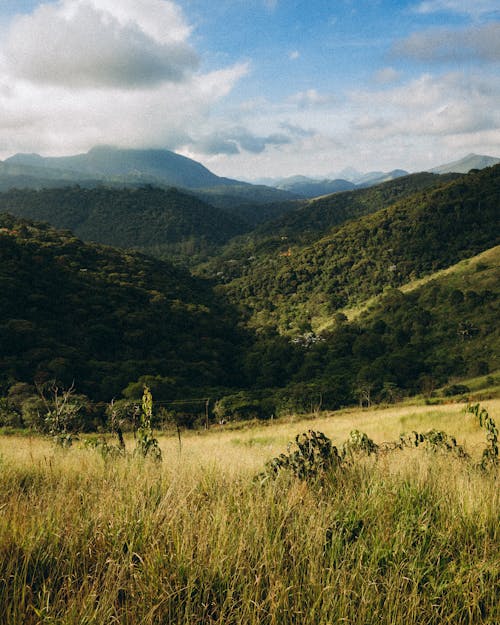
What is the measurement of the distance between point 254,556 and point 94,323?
8270 cm

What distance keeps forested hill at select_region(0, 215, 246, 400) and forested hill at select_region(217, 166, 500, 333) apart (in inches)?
798

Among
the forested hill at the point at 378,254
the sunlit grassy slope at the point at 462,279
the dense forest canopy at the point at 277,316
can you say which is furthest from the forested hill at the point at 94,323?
the sunlit grassy slope at the point at 462,279

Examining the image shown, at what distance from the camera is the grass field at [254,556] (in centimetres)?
175

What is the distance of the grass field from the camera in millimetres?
1750

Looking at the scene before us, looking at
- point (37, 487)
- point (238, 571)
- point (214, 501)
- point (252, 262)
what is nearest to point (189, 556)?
point (238, 571)

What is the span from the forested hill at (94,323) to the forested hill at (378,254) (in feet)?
66.5

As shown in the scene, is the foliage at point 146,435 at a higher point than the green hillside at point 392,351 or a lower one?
higher

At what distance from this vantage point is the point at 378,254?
387ft

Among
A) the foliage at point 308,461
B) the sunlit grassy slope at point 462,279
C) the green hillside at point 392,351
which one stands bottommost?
the green hillside at point 392,351

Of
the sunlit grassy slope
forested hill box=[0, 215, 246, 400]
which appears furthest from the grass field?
the sunlit grassy slope

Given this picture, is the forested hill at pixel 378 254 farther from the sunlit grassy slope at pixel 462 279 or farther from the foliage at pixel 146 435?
the foliage at pixel 146 435

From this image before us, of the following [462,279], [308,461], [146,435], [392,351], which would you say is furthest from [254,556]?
[462,279]

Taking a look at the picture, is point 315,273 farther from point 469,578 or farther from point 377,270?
point 469,578

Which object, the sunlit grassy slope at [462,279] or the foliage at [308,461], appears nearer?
the foliage at [308,461]
